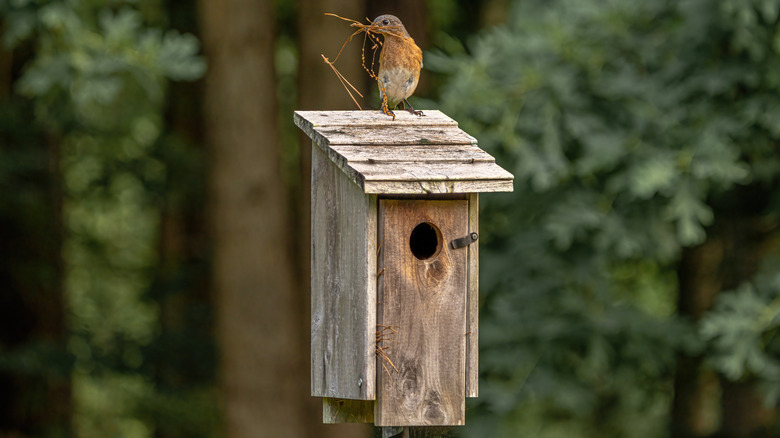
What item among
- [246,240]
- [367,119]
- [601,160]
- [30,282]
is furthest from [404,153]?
[30,282]

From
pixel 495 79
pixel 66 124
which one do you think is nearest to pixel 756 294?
pixel 495 79

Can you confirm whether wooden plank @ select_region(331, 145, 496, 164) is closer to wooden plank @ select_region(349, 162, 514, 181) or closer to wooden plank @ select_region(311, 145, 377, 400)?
wooden plank @ select_region(349, 162, 514, 181)

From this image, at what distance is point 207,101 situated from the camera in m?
8.19

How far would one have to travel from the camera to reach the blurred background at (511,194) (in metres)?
7.09

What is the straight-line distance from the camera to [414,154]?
3.02m

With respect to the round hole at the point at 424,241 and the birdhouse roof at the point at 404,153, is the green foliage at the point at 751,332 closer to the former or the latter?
the round hole at the point at 424,241

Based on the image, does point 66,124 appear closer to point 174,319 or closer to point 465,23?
point 174,319

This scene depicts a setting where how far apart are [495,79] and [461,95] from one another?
35 cm

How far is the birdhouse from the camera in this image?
10.1 ft

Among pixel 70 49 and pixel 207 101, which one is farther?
pixel 207 101

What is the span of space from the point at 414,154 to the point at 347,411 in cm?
90

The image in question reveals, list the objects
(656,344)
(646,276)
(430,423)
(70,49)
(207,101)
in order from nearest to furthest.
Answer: (430,423)
(70,49)
(207,101)
(656,344)
(646,276)

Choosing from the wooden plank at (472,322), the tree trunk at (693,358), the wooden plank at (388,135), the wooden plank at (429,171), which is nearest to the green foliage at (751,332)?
the tree trunk at (693,358)

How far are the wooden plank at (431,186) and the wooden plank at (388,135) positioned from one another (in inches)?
10.1
